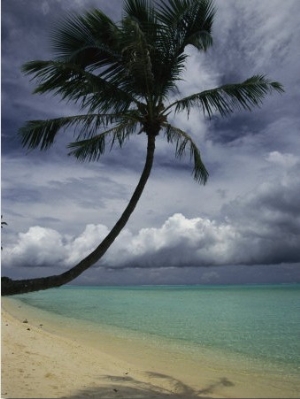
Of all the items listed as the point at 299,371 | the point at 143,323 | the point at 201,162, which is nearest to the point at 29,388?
the point at 201,162

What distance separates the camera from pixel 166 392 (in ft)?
24.5

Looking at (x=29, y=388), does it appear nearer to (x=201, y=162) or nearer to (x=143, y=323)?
(x=201, y=162)

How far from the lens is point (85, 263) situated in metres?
4.72

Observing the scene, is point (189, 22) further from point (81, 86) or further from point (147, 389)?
point (147, 389)

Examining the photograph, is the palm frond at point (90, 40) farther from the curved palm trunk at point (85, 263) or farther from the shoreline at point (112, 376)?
the shoreline at point (112, 376)

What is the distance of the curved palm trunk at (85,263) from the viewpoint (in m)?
4.01

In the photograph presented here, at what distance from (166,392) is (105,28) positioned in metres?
6.61

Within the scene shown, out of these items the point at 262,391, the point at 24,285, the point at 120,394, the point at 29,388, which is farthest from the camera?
the point at 262,391

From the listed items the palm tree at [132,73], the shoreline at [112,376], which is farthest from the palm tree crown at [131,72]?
the shoreline at [112,376]

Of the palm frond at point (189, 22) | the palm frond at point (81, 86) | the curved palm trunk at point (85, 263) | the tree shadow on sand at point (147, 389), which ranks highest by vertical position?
the palm frond at point (189, 22)

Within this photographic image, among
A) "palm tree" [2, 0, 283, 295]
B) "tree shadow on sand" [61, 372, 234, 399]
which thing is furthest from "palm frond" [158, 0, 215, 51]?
"tree shadow on sand" [61, 372, 234, 399]

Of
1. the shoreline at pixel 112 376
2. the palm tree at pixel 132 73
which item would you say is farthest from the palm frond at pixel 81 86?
the shoreline at pixel 112 376

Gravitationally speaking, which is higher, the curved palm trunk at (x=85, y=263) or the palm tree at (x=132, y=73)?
the palm tree at (x=132, y=73)

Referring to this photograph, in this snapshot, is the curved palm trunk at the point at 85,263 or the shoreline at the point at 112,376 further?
the shoreline at the point at 112,376
